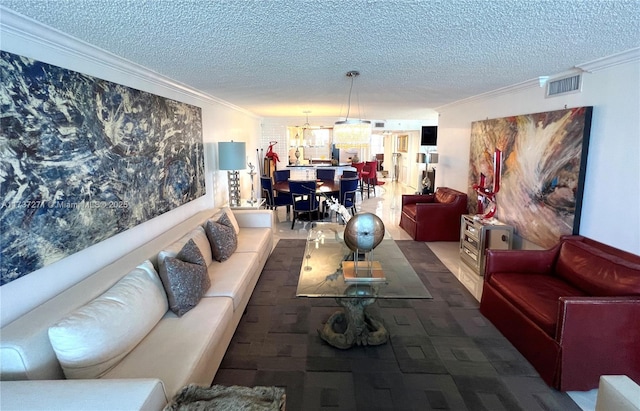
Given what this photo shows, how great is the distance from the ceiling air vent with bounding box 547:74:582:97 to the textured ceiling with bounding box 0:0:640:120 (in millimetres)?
196

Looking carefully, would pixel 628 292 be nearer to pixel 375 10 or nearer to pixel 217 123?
pixel 375 10

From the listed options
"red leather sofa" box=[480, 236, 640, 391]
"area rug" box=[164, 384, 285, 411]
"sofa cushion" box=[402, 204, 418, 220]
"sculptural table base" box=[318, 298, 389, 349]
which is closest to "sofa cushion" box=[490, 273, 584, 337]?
"red leather sofa" box=[480, 236, 640, 391]

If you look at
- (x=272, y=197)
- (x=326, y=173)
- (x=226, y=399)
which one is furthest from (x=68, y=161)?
(x=326, y=173)

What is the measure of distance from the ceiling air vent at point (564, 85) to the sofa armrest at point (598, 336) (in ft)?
6.43

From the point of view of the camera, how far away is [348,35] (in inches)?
79.2

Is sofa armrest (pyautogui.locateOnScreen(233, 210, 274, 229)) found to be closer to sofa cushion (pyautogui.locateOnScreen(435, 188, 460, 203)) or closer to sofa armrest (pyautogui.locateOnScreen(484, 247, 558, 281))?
sofa armrest (pyautogui.locateOnScreen(484, 247, 558, 281))

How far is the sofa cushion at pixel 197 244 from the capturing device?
2532 millimetres

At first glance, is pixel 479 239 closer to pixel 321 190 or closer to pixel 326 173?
pixel 321 190

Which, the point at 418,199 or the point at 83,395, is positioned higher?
the point at 418,199

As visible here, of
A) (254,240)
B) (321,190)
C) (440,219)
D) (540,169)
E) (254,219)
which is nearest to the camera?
(540,169)

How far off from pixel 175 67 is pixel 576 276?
3768mm

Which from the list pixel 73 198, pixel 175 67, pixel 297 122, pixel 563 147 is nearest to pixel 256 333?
pixel 73 198

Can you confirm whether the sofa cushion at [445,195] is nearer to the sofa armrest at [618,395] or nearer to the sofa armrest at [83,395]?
the sofa armrest at [618,395]

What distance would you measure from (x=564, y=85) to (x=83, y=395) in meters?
4.26
